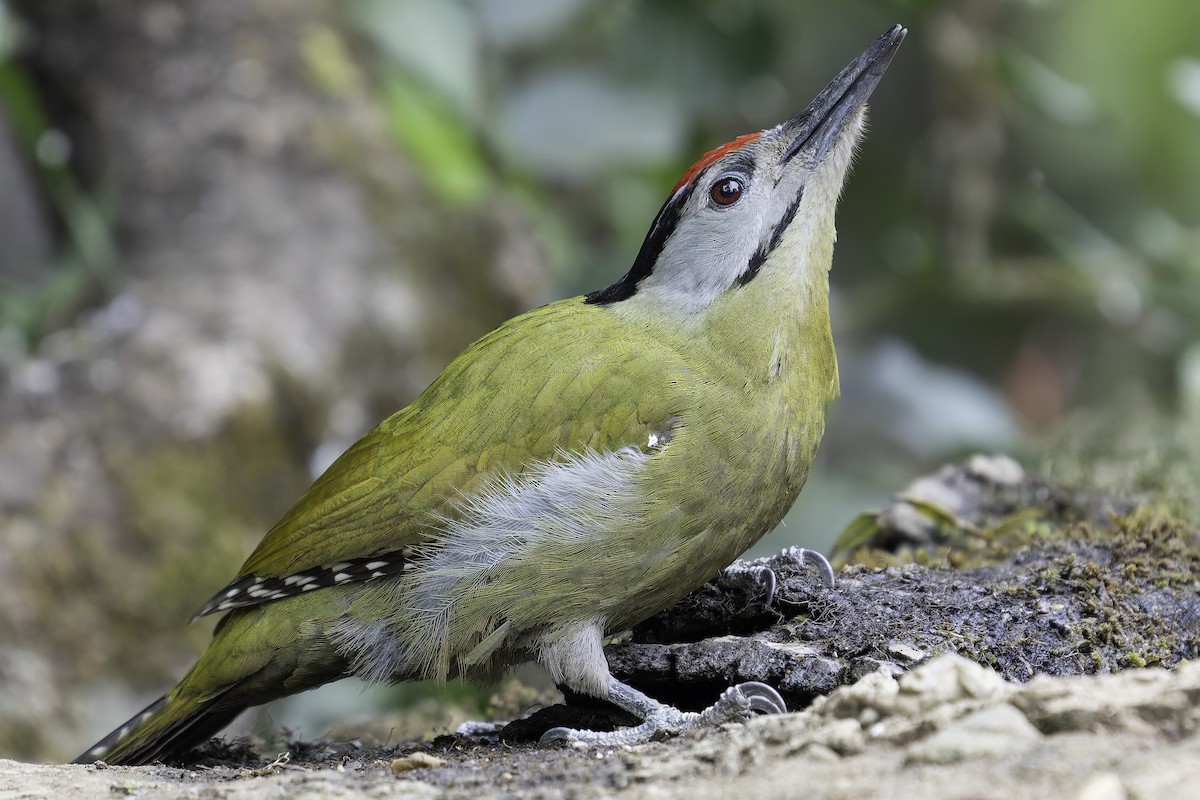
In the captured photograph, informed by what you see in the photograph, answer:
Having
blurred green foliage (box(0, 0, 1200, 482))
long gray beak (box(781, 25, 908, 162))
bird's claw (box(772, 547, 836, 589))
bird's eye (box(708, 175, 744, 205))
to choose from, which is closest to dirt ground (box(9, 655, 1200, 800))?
bird's claw (box(772, 547, 836, 589))

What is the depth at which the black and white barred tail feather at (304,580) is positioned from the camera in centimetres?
384

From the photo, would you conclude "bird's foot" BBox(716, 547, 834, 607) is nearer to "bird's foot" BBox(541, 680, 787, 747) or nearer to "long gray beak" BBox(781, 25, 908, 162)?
"bird's foot" BBox(541, 680, 787, 747)

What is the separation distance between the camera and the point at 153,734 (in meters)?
3.97

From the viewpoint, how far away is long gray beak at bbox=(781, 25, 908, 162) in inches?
160

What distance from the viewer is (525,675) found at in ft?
21.0

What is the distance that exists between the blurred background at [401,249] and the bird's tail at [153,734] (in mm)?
848

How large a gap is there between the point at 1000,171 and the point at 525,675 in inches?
209

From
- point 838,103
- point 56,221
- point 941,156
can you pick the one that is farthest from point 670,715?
point 56,221

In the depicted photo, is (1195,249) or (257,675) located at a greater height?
(1195,249)

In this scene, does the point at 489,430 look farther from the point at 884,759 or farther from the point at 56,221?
the point at 56,221

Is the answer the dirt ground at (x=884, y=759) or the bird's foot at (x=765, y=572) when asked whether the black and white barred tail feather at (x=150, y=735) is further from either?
the bird's foot at (x=765, y=572)

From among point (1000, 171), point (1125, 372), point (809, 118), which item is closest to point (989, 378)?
point (1125, 372)

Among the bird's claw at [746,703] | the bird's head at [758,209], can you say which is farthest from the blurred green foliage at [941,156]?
the bird's claw at [746,703]

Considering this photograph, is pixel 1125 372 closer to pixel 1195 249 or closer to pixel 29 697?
pixel 1195 249
